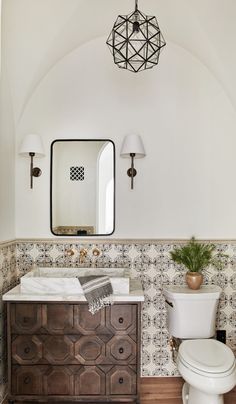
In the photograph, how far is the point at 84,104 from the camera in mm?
2697

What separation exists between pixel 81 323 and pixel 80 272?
48 cm

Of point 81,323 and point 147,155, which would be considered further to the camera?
point 147,155

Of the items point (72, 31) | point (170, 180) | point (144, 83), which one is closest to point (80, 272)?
point (170, 180)

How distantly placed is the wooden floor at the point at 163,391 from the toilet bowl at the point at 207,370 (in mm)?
234

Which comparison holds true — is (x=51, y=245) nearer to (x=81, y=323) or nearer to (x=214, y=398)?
(x=81, y=323)

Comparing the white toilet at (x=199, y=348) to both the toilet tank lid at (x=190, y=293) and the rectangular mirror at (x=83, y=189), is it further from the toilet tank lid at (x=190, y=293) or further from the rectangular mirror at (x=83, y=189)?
the rectangular mirror at (x=83, y=189)

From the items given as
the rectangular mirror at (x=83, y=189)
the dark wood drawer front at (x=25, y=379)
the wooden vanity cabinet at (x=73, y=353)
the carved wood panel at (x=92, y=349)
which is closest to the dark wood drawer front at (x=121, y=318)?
the wooden vanity cabinet at (x=73, y=353)

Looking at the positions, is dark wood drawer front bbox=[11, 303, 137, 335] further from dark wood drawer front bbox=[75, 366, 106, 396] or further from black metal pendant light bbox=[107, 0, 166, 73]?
black metal pendant light bbox=[107, 0, 166, 73]

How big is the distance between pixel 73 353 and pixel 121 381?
1.24ft

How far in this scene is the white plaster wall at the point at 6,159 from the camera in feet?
7.76

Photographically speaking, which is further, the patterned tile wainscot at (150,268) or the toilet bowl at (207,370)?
the patterned tile wainscot at (150,268)

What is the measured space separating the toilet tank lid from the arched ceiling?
1530 millimetres

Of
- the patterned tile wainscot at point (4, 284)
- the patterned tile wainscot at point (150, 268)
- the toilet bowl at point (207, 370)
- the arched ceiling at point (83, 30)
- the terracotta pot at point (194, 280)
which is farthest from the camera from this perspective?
the patterned tile wainscot at point (150, 268)

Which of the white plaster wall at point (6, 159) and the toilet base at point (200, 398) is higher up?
the white plaster wall at point (6, 159)
